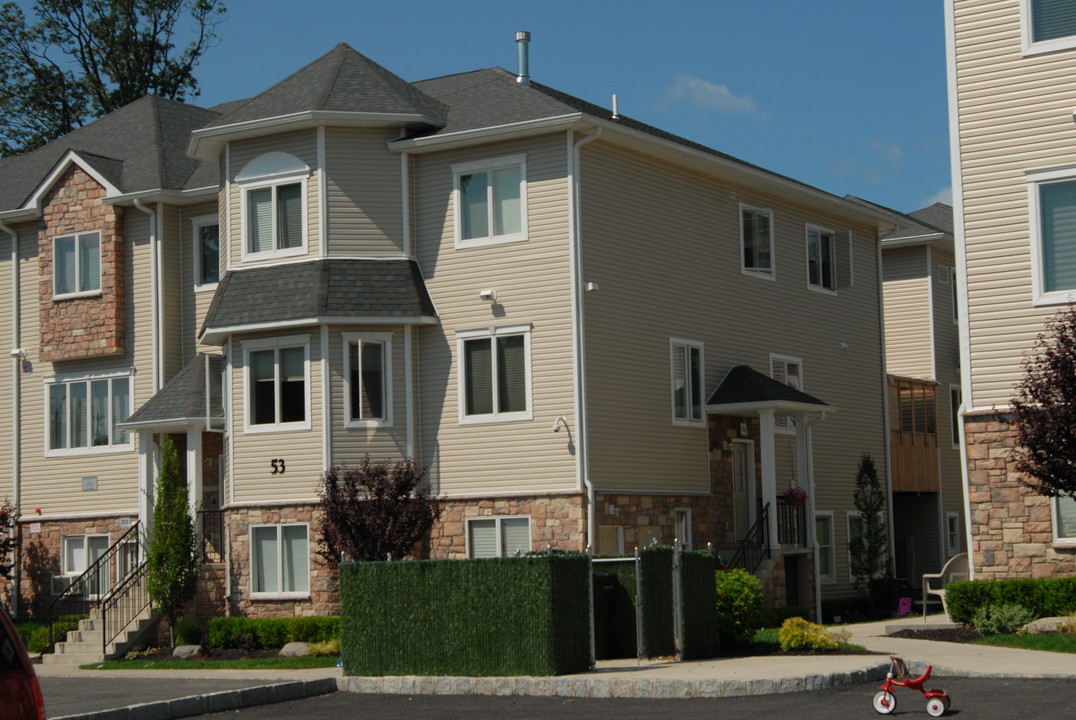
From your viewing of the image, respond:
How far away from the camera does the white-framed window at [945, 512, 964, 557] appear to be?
1465 inches

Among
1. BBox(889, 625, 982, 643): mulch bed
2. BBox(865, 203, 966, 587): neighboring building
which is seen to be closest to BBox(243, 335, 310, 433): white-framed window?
BBox(889, 625, 982, 643): mulch bed

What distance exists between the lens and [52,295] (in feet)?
99.2

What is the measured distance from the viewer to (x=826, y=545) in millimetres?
31266

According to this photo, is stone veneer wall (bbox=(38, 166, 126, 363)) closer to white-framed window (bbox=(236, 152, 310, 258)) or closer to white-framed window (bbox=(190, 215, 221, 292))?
white-framed window (bbox=(190, 215, 221, 292))

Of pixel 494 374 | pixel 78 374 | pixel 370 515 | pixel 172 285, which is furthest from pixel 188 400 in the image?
pixel 494 374

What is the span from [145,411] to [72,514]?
3553mm

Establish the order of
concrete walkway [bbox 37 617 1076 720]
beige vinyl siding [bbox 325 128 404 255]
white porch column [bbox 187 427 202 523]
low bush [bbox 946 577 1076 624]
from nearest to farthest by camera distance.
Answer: concrete walkway [bbox 37 617 1076 720] → low bush [bbox 946 577 1076 624] → beige vinyl siding [bbox 325 128 404 255] → white porch column [bbox 187 427 202 523]

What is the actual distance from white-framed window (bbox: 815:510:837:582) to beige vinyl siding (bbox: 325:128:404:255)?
11357 mm

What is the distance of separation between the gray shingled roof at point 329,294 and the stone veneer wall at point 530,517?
350cm

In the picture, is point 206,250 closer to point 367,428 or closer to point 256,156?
point 256,156

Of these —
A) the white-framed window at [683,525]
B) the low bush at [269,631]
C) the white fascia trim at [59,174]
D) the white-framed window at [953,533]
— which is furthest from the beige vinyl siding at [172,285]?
the white-framed window at [953,533]

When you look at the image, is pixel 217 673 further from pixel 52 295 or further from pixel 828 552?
pixel 828 552

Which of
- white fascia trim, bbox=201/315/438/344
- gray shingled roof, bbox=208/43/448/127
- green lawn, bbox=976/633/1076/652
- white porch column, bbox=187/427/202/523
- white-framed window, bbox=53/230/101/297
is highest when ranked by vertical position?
gray shingled roof, bbox=208/43/448/127

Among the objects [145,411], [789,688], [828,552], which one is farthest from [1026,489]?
[145,411]
